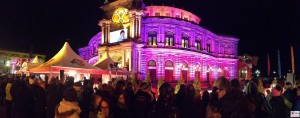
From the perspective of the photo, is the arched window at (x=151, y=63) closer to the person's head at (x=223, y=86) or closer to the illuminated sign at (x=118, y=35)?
the illuminated sign at (x=118, y=35)

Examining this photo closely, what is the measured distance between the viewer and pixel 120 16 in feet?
136

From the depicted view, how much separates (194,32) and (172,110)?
39.8m

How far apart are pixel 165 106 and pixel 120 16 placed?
36.0 m

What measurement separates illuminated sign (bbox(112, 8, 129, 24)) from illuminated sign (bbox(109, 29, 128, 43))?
5.40 ft

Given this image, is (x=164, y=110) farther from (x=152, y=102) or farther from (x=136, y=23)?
(x=136, y=23)

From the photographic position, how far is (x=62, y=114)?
5.26 m

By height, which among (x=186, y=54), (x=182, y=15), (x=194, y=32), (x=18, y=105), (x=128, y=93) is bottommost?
(x=18, y=105)

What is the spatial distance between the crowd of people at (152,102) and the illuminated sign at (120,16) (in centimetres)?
3130

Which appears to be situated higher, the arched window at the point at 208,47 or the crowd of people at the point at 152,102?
the arched window at the point at 208,47

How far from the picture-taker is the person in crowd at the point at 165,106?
257 inches

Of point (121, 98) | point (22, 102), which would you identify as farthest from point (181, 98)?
point (22, 102)

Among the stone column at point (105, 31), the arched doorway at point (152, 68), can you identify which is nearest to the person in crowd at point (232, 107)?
the arched doorway at point (152, 68)

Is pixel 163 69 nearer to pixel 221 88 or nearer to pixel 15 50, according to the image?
pixel 221 88

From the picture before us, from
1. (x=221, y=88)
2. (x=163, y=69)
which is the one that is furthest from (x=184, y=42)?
(x=221, y=88)
